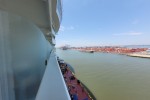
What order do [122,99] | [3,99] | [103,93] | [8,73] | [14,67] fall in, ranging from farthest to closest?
[103,93]
[122,99]
[14,67]
[8,73]
[3,99]

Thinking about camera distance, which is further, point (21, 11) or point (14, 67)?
point (21, 11)

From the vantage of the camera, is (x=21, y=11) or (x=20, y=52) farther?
(x=21, y=11)

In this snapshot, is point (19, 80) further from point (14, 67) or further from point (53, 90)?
point (53, 90)

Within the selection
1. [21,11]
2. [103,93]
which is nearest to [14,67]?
[21,11]

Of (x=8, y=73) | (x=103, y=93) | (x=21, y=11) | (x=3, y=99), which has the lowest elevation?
(x=103, y=93)

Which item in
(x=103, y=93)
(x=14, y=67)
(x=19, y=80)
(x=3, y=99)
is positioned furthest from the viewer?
(x=103, y=93)

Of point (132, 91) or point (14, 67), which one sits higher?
point (14, 67)

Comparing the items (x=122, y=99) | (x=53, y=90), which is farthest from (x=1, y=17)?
(x=122, y=99)

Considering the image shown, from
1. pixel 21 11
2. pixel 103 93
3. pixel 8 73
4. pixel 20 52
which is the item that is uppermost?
pixel 21 11

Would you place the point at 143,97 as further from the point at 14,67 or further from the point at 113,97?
the point at 14,67
